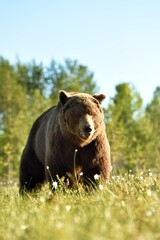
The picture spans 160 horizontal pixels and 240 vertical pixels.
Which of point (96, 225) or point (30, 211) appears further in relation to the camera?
point (30, 211)

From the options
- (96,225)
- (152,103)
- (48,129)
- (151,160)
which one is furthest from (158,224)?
(152,103)

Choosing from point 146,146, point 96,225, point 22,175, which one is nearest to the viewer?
point 96,225

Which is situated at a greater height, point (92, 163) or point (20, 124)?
point (20, 124)

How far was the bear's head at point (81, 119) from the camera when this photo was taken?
731cm

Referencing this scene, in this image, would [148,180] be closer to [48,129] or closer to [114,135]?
[48,129]

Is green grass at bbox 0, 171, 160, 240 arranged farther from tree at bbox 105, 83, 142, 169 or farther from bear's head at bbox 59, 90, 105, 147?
tree at bbox 105, 83, 142, 169

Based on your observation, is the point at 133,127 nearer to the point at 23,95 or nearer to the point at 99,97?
the point at 23,95

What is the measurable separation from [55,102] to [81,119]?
3358 centimetres

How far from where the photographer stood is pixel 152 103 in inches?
1812

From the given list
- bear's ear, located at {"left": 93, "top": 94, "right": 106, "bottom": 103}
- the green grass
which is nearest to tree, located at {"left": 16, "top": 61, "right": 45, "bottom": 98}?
bear's ear, located at {"left": 93, "top": 94, "right": 106, "bottom": 103}

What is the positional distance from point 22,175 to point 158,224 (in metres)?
7.18

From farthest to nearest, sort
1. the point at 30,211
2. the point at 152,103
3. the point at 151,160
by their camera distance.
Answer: the point at 152,103 → the point at 151,160 → the point at 30,211

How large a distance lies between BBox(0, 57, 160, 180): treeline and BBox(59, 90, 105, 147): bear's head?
19.7 m

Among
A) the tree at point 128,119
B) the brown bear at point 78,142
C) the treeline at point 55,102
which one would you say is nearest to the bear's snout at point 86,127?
the brown bear at point 78,142
